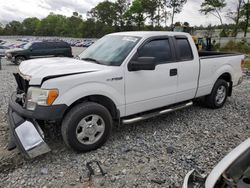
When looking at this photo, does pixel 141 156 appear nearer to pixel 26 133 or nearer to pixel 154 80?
pixel 154 80

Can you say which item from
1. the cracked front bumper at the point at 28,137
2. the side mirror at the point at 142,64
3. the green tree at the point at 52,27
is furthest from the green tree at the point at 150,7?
the cracked front bumper at the point at 28,137

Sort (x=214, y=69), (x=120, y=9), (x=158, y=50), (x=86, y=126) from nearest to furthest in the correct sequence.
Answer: (x=86, y=126), (x=158, y=50), (x=214, y=69), (x=120, y=9)

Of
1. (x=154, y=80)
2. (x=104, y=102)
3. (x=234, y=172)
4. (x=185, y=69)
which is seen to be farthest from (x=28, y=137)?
(x=185, y=69)

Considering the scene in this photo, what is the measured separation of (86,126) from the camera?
3.46 m

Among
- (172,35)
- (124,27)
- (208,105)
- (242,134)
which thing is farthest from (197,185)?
(124,27)

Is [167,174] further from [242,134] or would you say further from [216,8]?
[216,8]

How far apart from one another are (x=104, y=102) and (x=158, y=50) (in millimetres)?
1398

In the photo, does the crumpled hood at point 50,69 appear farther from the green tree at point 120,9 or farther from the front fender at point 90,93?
the green tree at point 120,9

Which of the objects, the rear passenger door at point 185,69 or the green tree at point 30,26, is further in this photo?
the green tree at point 30,26

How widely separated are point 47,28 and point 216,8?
80422 millimetres

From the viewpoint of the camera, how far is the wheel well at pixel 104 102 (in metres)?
3.50

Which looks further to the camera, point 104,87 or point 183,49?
point 183,49

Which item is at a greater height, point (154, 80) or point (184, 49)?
point (184, 49)

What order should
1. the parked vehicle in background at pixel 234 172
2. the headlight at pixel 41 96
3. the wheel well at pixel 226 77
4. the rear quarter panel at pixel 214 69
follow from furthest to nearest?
the wheel well at pixel 226 77 < the rear quarter panel at pixel 214 69 < the headlight at pixel 41 96 < the parked vehicle in background at pixel 234 172
